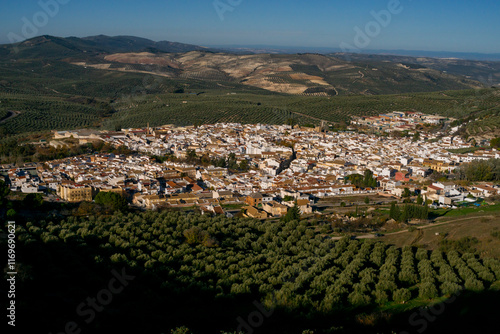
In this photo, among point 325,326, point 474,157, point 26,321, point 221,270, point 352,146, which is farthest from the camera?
point 352,146

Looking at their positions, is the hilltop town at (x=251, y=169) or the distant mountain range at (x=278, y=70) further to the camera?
the distant mountain range at (x=278, y=70)

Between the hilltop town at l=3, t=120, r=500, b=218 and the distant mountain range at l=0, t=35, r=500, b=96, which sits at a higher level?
the distant mountain range at l=0, t=35, r=500, b=96

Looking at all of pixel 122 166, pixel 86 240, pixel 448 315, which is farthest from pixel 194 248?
pixel 122 166

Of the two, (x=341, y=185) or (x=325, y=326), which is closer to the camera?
(x=325, y=326)

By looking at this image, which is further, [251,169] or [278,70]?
[278,70]

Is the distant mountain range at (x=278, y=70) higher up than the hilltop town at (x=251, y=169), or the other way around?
the distant mountain range at (x=278, y=70)

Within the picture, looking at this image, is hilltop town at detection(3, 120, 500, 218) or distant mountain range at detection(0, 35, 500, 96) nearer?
hilltop town at detection(3, 120, 500, 218)

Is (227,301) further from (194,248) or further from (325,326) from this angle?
(194,248)

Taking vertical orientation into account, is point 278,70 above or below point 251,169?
above
